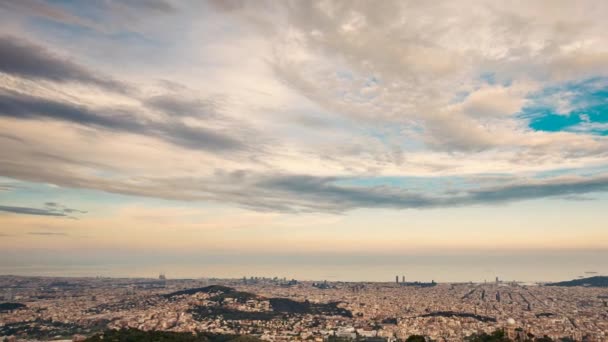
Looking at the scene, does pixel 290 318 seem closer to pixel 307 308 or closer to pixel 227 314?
pixel 227 314

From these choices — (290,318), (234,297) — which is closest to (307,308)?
(290,318)

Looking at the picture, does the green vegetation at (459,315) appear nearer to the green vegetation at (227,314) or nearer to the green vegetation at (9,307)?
the green vegetation at (227,314)

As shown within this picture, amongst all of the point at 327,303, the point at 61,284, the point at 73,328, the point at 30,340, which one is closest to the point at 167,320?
the point at 73,328

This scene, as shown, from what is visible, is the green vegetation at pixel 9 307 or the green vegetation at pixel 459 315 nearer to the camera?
the green vegetation at pixel 459 315

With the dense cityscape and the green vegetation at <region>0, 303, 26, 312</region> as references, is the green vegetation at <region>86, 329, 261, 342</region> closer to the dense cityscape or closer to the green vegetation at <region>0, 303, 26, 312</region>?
the dense cityscape

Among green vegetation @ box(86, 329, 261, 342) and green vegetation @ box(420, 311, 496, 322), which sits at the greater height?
green vegetation @ box(420, 311, 496, 322)

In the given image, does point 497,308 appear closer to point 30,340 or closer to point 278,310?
point 278,310

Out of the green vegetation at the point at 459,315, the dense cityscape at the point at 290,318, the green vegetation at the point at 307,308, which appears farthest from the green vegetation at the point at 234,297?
the green vegetation at the point at 459,315

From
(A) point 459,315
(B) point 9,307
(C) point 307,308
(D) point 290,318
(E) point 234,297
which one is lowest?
(B) point 9,307

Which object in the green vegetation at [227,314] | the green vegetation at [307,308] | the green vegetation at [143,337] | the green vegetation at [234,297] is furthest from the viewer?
the green vegetation at [234,297]

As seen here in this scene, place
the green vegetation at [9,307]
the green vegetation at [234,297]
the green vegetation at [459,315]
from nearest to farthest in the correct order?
the green vegetation at [459,315] → the green vegetation at [9,307] → the green vegetation at [234,297]

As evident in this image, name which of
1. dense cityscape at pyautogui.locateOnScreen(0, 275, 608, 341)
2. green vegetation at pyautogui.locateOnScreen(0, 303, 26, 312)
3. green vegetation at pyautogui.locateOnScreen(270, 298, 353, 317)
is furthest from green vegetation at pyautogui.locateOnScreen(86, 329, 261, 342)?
green vegetation at pyautogui.locateOnScreen(0, 303, 26, 312)
